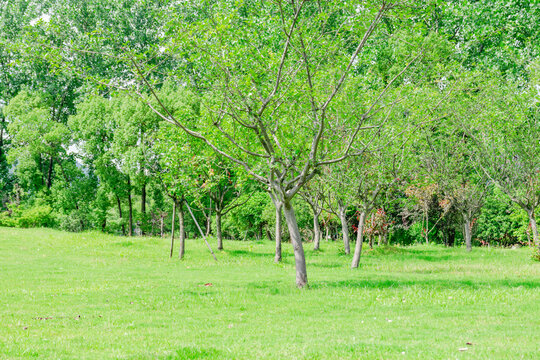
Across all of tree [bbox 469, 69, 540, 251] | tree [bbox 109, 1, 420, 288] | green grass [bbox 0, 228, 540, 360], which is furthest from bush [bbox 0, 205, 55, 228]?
tree [bbox 469, 69, 540, 251]

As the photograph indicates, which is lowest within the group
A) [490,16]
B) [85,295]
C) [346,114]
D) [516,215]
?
[85,295]

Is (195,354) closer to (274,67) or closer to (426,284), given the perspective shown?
(274,67)

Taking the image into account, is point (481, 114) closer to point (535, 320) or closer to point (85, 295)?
point (535, 320)

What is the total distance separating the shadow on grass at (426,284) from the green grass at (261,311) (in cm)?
7

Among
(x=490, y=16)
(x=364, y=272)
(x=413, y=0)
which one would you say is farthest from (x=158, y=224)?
(x=413, y=0)

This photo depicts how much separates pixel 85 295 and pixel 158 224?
116ft

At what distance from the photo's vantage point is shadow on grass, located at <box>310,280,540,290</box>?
1465 cm

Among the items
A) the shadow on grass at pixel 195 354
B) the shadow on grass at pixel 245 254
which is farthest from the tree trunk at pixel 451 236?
the shadow on grass at pixel 195 354

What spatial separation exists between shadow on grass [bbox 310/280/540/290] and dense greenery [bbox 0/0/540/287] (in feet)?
5.29

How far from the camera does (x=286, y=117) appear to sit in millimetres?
15789

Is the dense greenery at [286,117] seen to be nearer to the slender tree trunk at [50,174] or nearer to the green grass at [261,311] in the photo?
the slender tree trunk at [50,174]

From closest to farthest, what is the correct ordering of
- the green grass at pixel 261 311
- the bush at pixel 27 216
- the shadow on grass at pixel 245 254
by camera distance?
the green grass at pixel 261 311 < the shadow on grass at pixel 245 254 < the bush at pixel 27 216

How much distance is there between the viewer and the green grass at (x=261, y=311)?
286 inches

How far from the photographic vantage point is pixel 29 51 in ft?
42.6
